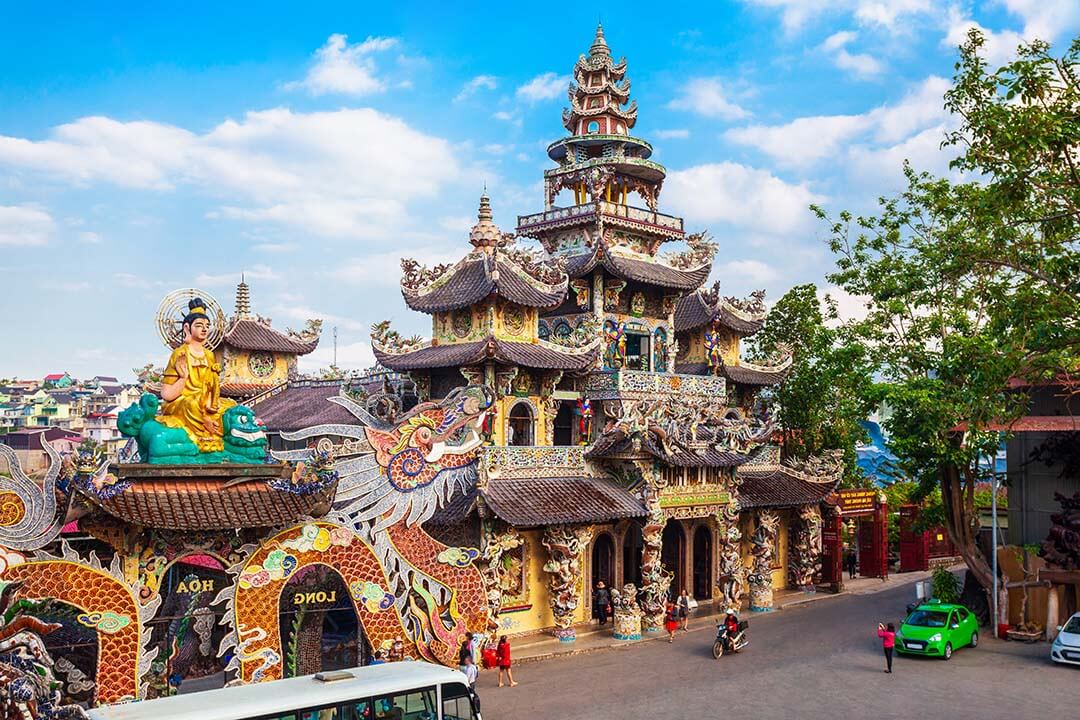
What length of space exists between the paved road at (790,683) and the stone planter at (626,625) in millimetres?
566

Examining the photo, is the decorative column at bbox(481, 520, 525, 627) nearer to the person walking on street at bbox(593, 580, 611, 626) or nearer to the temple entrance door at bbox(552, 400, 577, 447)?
the person walking on street at bbox(593, 580, 611, 626)

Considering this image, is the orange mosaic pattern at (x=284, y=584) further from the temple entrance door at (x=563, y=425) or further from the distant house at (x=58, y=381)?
the distant house at (x=58, y=381)

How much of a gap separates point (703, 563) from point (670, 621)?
18.4 feet

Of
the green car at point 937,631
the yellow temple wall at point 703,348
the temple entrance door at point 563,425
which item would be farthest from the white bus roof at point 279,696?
the yellow temple wall at point 703,348

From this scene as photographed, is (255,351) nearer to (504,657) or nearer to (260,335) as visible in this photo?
(260,335)

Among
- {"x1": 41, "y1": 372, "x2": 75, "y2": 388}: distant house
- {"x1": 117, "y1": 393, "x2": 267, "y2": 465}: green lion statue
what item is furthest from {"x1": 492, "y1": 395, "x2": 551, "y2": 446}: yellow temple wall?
{"x1": 41, "y1": 372, "x2": 75, "y2": 388}: distant house

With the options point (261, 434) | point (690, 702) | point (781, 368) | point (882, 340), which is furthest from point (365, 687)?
point (781, 368)

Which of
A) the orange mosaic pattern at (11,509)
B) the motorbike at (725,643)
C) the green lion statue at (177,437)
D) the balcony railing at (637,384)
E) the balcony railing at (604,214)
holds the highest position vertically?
the balcony railing at (604,214)

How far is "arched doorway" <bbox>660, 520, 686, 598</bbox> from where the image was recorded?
28547mm

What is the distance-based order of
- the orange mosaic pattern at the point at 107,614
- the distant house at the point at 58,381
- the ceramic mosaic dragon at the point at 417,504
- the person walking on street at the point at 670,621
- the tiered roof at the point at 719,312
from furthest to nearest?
1. the distant house at the point at 58,381
2. the tiered roof at the point at 719,312
3. the person walking on street at the point at 670,621
4. the ceramic mosaic dragon at the point at 417,504
5. the orange mosaic pattern at the point at 107,614

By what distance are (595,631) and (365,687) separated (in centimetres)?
1330

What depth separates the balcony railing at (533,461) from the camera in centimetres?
2361

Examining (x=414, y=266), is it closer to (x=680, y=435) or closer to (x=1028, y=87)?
(x=680, y=435)

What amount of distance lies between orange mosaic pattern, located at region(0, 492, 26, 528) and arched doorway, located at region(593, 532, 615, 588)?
15.2 metres
